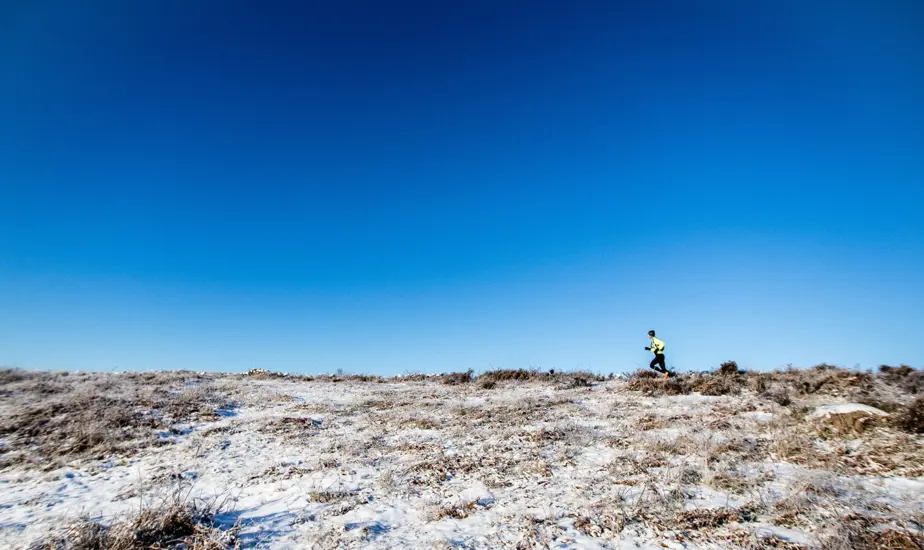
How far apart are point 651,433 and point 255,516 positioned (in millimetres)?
8986

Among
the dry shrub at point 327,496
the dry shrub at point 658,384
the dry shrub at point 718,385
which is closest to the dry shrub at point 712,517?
the dry shrub at point 327,496

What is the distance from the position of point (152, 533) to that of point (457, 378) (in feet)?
58.7

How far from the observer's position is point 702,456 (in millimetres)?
8711

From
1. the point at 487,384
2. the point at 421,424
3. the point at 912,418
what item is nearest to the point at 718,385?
the point at 912,418

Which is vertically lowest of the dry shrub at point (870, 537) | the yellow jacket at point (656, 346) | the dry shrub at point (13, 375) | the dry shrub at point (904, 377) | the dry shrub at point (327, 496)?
the dry shrub at point (327, 496)

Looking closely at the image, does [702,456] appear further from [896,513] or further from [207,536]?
[207,536]

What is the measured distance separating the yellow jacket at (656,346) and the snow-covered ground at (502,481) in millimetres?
6100

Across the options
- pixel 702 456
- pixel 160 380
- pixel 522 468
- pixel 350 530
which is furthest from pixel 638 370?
pixel 160 380

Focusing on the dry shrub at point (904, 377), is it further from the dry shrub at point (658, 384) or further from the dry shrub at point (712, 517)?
the dry shrub at point (712, 517)

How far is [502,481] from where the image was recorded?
8.15 meters

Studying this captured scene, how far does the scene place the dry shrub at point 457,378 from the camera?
73.5 ft

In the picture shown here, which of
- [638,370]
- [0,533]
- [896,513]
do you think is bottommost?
[0,533]

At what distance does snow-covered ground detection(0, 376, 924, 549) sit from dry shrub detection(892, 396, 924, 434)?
429mm

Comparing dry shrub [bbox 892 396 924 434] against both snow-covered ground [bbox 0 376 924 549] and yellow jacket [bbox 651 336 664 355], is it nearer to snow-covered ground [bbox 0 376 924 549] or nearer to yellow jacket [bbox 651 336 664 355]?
snow-covered ground [bbox 0 376 924 549]
